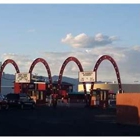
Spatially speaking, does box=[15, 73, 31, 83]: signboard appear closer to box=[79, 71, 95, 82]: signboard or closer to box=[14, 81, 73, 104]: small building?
box=[14, 81, 73, 104]: small building

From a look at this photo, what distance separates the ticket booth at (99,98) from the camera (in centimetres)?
7012

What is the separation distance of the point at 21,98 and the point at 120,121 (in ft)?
94.7

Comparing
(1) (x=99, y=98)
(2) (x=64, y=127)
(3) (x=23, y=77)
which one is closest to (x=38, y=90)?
(3) (x=23, y=77)

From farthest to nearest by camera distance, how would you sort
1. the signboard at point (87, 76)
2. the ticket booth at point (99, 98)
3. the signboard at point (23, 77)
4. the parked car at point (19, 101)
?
the signboard at point (23, 77) < the signboard at point (87, 76) < the ticket booth at point (99, 98) < the parked car at point (19, 101)

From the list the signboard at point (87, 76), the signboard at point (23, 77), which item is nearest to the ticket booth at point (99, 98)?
the signboard at point (87, 76)

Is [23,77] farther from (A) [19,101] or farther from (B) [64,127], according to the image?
(B) [64,127]

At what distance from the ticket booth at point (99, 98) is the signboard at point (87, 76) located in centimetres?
803

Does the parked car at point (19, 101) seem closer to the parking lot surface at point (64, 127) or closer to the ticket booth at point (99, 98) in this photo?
the ticket booth at point (99, 98)

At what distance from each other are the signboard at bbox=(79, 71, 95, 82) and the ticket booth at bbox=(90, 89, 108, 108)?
8.03m

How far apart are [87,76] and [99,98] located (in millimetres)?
10308

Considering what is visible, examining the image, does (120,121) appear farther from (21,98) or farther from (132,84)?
(132,84)

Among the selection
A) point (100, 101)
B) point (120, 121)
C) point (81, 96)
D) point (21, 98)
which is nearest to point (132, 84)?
point (81, 96)

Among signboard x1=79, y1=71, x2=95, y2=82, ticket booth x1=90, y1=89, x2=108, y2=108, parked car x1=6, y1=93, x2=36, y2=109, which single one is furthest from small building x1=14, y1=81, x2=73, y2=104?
parked car x1=6, y1=93, x2=36, y2=109

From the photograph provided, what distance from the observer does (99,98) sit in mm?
71562
